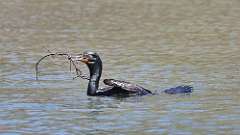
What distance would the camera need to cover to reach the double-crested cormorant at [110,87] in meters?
17.2

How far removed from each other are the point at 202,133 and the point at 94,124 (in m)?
1.68

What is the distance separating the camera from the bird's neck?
58.1 feet

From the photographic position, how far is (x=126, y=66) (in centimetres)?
2117

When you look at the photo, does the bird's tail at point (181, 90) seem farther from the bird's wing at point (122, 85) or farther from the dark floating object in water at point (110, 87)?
the bird's wing at point (122, 85)

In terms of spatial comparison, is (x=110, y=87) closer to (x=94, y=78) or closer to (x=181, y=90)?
(x=94, y=78)

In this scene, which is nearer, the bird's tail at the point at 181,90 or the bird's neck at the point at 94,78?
the bird's tail at the point at 181,90

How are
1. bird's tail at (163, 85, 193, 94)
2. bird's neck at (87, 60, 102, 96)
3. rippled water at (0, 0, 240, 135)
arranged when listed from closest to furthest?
1. rippled water at (0, 0, 240, 135)
2. bird's tail at (163, 85, 193, 94)
3. bird's neck at (87, 60, 102, 96)

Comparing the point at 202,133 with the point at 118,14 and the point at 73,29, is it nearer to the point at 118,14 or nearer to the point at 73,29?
the point at 73,29

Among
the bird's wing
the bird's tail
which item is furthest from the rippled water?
the bird's wing

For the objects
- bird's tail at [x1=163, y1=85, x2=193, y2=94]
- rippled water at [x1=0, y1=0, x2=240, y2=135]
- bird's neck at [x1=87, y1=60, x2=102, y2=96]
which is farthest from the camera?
bird's neck at [x1=87, y1=60, x2=102, y2=96]

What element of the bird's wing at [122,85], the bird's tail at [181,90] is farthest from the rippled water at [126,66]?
the bird's wing at [122,85]

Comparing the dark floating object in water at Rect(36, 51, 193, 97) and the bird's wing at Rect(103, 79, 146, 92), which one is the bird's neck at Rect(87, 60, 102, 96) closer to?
the dark floating object in water at Rect(36, 51, 193, 97)

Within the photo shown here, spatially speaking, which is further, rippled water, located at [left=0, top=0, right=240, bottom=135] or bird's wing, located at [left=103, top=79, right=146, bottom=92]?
bird's wing, located at [left=103, top=79, right=146, bottom=92]

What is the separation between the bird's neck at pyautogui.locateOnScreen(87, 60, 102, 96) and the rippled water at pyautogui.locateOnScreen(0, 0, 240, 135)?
268 mm
